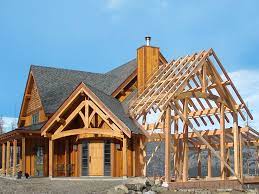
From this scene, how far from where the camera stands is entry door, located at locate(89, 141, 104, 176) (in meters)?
24.4

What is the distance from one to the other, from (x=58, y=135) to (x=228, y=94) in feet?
31.4

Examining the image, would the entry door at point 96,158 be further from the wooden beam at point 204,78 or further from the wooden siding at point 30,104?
the wooden siding at point 30,104

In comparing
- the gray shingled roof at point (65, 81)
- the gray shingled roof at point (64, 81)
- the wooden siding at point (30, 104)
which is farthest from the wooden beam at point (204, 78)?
the wooden siding at point (30, 104)

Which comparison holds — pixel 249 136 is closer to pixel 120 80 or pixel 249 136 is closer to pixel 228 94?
pixel 228 94

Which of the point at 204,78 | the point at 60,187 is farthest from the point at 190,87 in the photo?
the point at 60,187

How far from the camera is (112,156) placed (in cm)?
2434

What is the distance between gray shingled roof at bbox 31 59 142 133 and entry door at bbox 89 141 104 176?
256 centimetres

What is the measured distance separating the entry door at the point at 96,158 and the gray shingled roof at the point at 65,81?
8.40 ft

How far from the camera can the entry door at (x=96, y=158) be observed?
24.4 meters

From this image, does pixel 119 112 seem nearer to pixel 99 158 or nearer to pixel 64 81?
pixel 99 158

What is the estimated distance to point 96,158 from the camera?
2441cm

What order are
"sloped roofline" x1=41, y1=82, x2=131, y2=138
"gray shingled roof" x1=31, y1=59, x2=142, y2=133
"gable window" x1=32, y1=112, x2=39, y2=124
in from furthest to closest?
"gable window" x1=32, y1=112, x2=39, y2=124, "gray shingled roof" x1=31, y1=59, x2=142, y2=133, "sloped roofline" x1=41, y1=82, x2=131, y2=138

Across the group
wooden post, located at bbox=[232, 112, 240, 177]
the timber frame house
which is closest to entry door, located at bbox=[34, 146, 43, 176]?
the timber frame house

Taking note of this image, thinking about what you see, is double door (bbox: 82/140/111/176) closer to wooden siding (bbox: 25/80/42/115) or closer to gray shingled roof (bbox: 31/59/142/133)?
gray shingled roof (bbox: 31/59/142/133)
